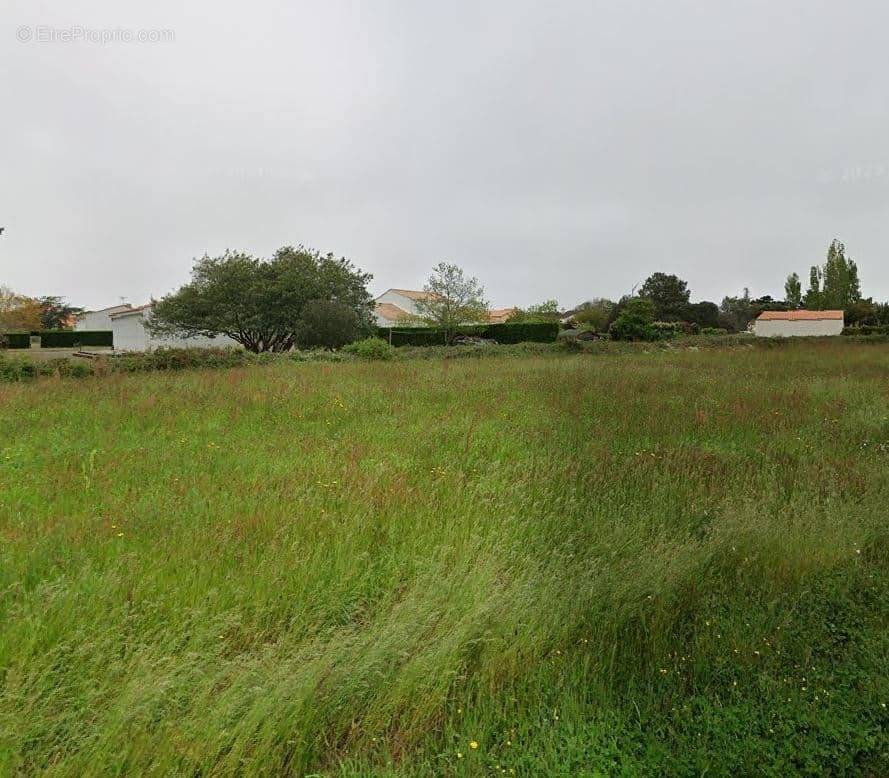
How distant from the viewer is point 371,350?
76.6 feet

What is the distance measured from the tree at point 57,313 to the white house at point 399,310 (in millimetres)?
50864

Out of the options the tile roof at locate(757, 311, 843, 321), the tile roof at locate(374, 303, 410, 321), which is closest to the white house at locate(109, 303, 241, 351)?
the tile roof at locate(374, 303, 410, 321)

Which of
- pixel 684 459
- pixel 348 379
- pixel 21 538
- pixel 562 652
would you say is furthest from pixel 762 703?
pixel 348 379

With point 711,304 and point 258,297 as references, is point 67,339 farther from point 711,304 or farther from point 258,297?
point 711,304

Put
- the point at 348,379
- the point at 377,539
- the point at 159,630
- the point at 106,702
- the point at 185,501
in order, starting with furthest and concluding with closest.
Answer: the point at 348,379, the point at 185,501, the point at 377,539, the point at 159,630, the point at 106,702

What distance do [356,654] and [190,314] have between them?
33.7m

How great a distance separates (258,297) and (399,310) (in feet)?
103

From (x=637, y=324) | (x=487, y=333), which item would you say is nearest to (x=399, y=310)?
(x=487, y=333)

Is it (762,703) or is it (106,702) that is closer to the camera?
(106,702)

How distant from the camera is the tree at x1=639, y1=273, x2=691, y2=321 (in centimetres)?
6469

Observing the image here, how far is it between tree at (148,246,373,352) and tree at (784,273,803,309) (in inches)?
2929

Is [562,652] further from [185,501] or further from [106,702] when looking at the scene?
[185,501]

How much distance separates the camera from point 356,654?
100 inches

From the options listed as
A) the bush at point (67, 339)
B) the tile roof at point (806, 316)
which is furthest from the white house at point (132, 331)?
the tile roof at point (806, 316)
